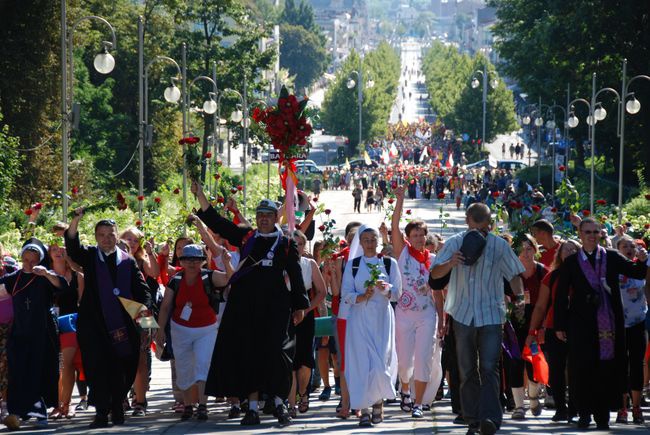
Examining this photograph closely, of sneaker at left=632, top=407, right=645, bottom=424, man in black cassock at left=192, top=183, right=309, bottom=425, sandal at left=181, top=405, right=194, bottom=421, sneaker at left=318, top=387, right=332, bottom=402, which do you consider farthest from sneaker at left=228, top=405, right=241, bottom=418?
sneaker at left=632, top=407, right=645, bottom=424

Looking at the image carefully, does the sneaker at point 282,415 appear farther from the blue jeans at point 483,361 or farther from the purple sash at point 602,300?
the purple sash at point 602,300

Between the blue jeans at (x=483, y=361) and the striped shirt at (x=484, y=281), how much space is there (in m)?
0.08

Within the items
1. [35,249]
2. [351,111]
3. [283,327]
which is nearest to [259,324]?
[283,327]

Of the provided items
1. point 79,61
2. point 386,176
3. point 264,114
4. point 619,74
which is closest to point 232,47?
point 79,61

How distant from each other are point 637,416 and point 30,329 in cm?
521

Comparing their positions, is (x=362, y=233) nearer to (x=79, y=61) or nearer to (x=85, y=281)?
(x=85, y=281)

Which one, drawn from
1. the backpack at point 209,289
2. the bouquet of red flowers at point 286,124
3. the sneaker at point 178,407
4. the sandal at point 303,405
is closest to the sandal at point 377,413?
the sandal at point 303,405

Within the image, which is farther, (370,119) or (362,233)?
(370,119)

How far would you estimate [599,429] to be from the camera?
503 inches

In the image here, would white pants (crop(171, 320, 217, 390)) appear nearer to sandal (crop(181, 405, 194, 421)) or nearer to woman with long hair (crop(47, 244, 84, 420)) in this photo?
sandal (crop(181, 405, 194, 421))

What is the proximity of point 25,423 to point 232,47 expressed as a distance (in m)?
53.9

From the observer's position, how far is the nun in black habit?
43.1ft

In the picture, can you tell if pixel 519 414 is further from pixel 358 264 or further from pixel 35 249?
pixel 35 249

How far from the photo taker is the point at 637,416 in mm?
A: 13461
